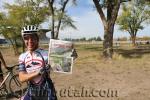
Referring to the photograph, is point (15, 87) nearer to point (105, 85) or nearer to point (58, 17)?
point (105, 85)

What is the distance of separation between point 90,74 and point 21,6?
100ft

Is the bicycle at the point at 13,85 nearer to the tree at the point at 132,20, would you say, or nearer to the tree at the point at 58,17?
the tree at the point at 58,17

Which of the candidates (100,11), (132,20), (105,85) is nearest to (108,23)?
(100,11)

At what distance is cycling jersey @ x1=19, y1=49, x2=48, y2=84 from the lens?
17.6 ft

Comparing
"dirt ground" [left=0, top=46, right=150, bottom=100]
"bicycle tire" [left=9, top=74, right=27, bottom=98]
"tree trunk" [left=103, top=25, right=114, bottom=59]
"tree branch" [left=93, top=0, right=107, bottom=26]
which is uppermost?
"tree branch" [left=93, top=0, right=107, bottom=26]

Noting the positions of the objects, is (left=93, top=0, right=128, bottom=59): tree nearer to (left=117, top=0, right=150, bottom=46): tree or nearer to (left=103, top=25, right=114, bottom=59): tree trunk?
(left=103, top=25, right=114, bottom=59): tree trunk

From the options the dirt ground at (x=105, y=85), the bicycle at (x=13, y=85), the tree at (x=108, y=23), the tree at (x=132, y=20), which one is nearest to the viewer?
the bicycle at (x=13, y=85)

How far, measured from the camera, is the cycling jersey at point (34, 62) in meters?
5.36

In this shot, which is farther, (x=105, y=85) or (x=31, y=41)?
(x=105, y=85)

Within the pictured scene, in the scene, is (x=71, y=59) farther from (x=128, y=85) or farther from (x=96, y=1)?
(x=96, y=1)

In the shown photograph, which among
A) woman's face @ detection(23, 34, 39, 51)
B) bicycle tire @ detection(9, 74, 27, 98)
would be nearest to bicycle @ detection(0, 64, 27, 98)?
bicycle tire @ detection(9, 74, 27, 98)

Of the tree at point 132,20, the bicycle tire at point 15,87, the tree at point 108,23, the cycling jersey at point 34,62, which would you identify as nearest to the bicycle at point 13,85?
the bicycle tire at point 15,87

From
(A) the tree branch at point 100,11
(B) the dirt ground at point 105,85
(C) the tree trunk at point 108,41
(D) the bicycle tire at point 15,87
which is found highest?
(A) the tree branch at point 100,11

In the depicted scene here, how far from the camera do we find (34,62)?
17.7ft
